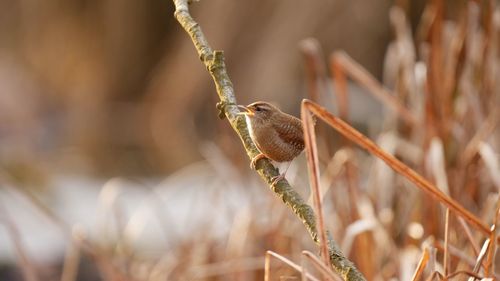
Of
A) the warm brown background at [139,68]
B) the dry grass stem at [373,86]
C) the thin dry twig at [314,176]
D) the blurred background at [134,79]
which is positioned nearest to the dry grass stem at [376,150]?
the thin dry twig at [314,176]

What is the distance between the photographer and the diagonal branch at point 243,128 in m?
1.29

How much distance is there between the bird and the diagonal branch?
0.6 inches

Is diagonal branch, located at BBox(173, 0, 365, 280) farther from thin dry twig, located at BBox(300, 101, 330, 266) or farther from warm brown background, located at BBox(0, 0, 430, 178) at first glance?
warm brown background, located at BBox(0, 0, 430, 178)

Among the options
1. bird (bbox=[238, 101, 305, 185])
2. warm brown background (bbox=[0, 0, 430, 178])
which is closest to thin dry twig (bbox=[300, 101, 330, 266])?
bird (bbox=[238, 101, 305, 185])

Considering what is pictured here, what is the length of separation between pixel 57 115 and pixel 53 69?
442 mm

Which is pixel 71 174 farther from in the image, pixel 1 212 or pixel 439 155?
pixel 439 155

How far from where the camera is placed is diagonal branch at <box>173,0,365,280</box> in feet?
4.24

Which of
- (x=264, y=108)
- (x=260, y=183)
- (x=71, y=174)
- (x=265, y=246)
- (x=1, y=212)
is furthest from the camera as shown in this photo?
(x=71, y=174)

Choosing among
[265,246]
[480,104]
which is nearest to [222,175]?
[265,246]

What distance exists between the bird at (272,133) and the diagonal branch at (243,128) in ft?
0.05

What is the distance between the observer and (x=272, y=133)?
1.46 m

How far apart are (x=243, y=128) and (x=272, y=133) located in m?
0.05

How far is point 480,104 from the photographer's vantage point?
261 centimetres

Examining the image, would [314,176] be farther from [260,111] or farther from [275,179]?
[260,111]
